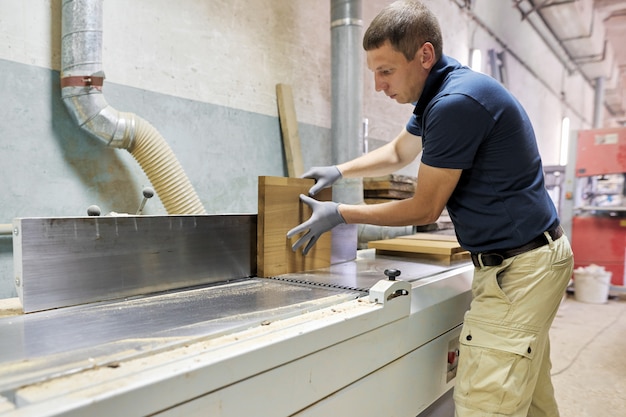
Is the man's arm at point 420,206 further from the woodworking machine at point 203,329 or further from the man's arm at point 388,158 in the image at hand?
the man's arm at point 388,158

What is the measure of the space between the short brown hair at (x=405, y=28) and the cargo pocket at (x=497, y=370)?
72cm

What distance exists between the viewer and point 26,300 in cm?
79

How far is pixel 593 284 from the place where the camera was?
3.75 m

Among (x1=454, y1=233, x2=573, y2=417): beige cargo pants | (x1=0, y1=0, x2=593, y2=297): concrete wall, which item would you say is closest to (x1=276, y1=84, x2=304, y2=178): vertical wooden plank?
(x1=0, y1=0, x2=593, y2=297): concrete wall

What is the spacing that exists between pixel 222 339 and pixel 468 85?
781mm

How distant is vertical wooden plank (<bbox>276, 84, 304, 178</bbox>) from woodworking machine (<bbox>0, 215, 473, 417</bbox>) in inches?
42.5

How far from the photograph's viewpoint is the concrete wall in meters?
1.41

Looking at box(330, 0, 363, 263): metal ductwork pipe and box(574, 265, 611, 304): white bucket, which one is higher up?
box(330, 0, 363, 263): metal ductwork pipe

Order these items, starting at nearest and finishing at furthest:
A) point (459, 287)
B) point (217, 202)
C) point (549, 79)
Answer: point (459, 287), point (217, 202), point (549, 79)

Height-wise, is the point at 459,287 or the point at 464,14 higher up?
the point at 464,14

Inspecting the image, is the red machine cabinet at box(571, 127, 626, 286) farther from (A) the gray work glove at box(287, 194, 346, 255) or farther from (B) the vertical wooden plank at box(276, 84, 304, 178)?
(A) the gray work glove at box(287, 194, 346, 255)

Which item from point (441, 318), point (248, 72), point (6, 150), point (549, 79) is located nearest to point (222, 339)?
point (441, 318)

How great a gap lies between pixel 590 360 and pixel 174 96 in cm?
261

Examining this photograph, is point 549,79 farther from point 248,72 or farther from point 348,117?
point 248,72
